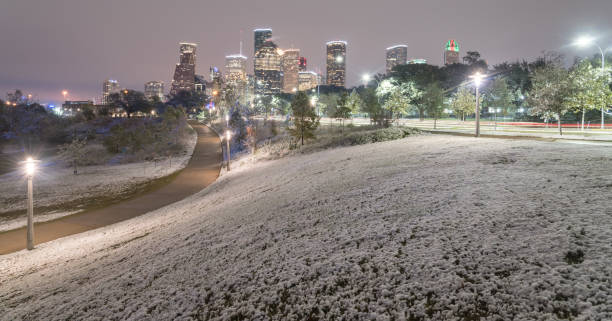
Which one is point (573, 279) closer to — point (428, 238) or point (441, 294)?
point (441, 294)

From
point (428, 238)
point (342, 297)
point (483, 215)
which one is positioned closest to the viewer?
point (342, 297)

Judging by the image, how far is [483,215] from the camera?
609cm

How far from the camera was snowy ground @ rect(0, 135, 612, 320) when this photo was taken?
3.89 m

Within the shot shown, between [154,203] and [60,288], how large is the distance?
577 inches

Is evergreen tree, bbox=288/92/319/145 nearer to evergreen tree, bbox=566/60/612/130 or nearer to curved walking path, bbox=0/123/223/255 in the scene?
curved walking path, bbox=0/123/223/255

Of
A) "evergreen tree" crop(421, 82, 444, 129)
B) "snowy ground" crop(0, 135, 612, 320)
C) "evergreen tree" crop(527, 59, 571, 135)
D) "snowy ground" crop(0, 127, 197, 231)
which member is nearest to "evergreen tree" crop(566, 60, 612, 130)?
"evergreen tree" crop(527, 59, 571, 135)

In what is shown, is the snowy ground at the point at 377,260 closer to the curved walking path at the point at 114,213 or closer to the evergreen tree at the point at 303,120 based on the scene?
the curved walking path at the point at 114,213

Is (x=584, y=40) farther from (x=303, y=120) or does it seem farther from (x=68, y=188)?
(x=68, y=188)

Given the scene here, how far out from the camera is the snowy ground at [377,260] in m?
3.89

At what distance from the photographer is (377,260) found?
5012 millimetres

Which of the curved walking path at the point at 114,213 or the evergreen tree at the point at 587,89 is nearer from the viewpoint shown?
the curved walking path at the point at 114,213

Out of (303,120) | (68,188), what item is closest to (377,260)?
(303,120)

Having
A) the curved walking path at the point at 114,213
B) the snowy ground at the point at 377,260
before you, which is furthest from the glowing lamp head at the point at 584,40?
the curved walking path at the point at 114,213

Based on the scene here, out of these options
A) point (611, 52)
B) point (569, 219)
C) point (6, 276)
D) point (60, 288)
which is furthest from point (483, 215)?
point (611, 52)
